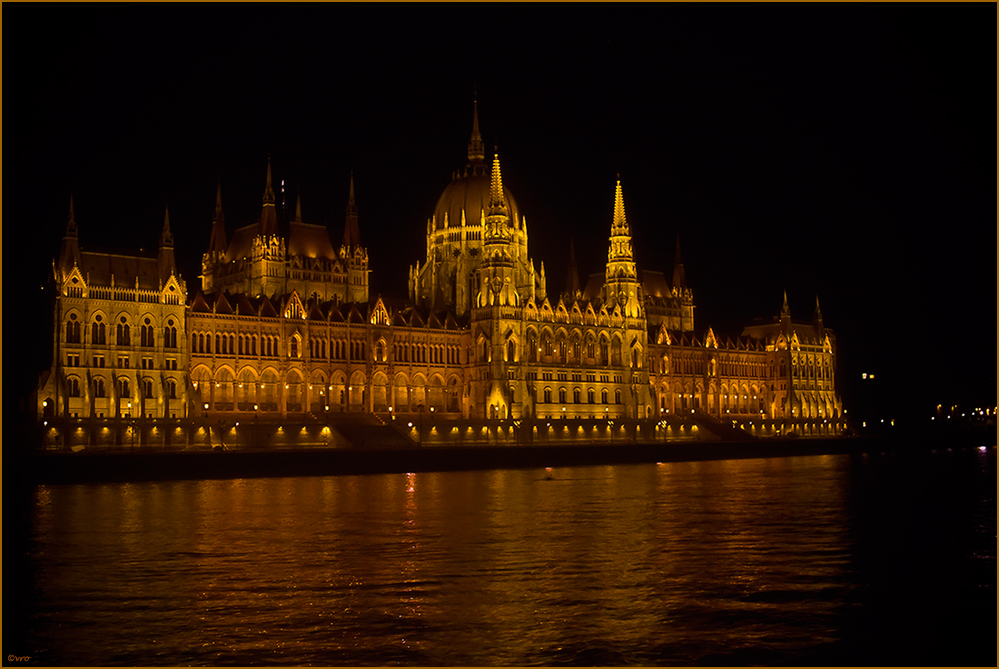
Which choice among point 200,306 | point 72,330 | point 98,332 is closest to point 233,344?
point 200,306

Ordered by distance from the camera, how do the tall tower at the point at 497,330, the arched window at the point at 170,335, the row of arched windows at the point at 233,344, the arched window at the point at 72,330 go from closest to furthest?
the arched window at the point at 72,330, the arched window at the point at 170,335, the row of arched windows at the point at 233,344, the tall tower at the point at 497,330

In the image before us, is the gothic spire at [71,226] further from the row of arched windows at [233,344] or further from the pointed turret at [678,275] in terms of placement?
the pointed turret at [678,275]

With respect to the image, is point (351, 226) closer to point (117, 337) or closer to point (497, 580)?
point (117, 337)

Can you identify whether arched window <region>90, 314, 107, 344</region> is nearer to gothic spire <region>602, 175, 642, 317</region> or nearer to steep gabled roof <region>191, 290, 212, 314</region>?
steep gabled roof <region>191, 290, 212, 314</region>

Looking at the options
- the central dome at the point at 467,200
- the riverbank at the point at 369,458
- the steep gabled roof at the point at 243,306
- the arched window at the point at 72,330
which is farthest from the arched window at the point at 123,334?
the central dome at the point at 467,200

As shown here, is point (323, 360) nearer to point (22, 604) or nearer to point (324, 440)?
point (324, 440)

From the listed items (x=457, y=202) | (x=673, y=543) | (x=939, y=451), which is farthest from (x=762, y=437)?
(x=673, y=543)
